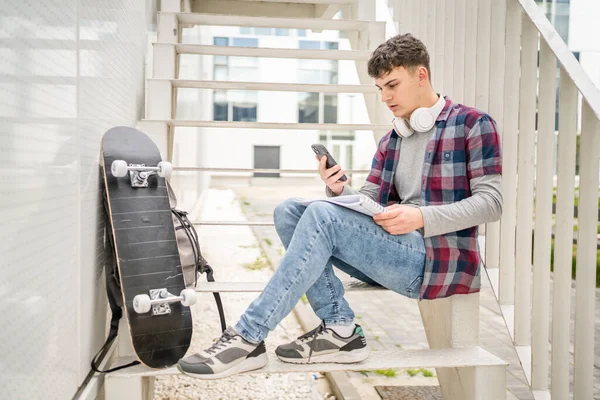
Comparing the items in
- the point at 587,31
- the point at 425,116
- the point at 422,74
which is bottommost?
the point at 425,116

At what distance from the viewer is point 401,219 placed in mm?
1710

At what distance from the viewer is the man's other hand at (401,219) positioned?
1.71 meters

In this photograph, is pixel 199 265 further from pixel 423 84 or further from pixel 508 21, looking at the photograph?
pixel 508 21

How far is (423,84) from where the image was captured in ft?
6.16

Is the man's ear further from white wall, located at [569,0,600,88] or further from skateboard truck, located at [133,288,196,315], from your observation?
white wall, located at [569,0,600,88]

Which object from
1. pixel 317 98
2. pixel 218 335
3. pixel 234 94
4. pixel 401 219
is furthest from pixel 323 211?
pixel 317 98

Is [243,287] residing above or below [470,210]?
below

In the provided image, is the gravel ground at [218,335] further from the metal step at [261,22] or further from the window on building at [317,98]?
the window on building at [317,98]

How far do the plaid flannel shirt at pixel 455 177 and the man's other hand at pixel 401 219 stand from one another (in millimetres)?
98

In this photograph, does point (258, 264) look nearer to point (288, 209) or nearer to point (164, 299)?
point (288, 209)

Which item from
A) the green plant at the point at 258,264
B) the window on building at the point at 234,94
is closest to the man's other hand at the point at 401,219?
the green plant at the point at 258,264

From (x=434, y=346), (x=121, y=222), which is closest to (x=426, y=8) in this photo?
(x=434, y=346)

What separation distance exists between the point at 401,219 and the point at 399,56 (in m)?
0.51

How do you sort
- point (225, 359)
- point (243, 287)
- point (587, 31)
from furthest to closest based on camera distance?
1. point (587, 31)
2. point (243, 287)
3. point (225, 359)
